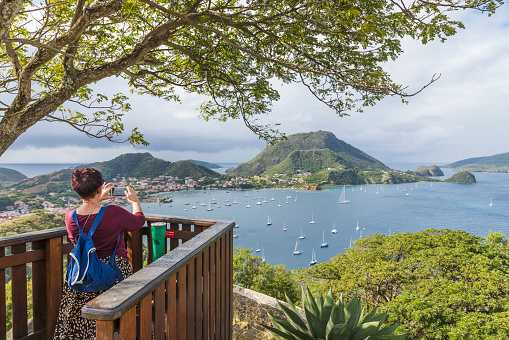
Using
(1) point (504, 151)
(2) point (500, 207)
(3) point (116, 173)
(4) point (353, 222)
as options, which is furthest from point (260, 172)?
(1) point (504, 151)

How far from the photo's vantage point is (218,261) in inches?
85.4

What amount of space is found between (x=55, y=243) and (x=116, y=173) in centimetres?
2925

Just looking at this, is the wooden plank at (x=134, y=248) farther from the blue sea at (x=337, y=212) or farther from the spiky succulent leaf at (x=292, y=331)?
the blue sea at (x=337, y=212)

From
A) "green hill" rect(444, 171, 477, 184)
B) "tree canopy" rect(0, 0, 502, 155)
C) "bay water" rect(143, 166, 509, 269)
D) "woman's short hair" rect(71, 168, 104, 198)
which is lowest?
"bay water" rect(143, 166, 509, 269)

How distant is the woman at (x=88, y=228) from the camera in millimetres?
1689

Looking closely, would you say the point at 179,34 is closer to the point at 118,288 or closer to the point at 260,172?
the point at 118,288

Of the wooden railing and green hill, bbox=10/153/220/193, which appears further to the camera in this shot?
green hill, bbox=10/153/220/193

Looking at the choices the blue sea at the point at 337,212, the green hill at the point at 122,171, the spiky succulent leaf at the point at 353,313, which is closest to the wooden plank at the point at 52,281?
the spiky succulent leaf at the point at 353,313

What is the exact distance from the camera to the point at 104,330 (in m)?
1.00

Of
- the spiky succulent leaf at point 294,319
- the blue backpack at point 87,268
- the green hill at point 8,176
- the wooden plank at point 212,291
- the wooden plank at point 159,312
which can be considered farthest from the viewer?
the green hill at point 8,176

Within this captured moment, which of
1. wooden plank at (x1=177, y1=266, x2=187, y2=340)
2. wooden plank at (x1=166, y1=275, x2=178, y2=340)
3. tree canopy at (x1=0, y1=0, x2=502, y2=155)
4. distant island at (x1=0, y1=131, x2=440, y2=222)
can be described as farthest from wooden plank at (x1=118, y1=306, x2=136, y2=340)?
distant island at (x1=0, y1=131, x2=440, y2=222)

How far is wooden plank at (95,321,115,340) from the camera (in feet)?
3.26

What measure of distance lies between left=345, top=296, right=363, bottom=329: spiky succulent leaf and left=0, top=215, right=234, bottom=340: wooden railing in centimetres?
101

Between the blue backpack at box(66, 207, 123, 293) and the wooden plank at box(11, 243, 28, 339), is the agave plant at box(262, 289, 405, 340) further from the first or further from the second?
the wooden plank at box(11, 243, 28, 339)
